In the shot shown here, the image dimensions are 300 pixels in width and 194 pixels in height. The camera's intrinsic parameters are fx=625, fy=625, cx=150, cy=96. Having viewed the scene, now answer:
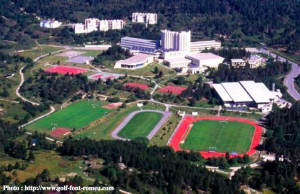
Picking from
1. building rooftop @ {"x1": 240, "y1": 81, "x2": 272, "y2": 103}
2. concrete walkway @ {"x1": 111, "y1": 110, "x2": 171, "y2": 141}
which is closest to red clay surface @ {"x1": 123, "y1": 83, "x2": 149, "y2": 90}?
concrete walkway @ {"x1": 111, "y1": 110, "x2": 171, "y2": 141}

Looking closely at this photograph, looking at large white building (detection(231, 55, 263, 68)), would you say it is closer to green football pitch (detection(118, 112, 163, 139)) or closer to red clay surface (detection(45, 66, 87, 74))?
red clay surface (detection(45, 66, 87, 74))

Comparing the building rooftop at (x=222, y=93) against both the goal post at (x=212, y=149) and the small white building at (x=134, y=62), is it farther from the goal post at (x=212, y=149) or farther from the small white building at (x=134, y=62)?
the small white building at (x=134, y=62)

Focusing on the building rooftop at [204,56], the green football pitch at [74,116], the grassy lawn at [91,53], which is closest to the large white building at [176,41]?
the building rooftop at [204,56]

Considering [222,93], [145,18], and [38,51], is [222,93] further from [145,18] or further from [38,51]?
[145,18]

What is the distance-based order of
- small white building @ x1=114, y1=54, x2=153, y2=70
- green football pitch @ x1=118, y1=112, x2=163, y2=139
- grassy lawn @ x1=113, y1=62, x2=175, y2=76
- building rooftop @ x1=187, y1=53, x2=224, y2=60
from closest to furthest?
green football pitch @ x1=118, y1=112, x2=163, y2=139 → grassy lawn @ x1=113, y1=62, x2=175, y2=76 → small white building @ x1=114, y1=54, x2=153, y2=70 → building rooftop @ x1=187, y1=53, x2=224, y2=60

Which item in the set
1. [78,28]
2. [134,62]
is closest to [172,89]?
[134,62]

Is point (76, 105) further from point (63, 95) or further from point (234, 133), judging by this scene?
point (234, 133)

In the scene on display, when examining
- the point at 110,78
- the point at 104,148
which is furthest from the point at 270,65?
the point at 104,148
